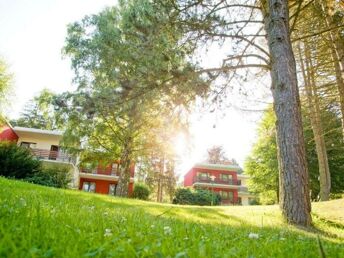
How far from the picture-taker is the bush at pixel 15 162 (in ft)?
58.6

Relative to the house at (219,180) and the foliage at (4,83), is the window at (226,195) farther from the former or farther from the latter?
the foliage at (4,83)

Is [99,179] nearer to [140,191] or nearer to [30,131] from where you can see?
[140,191]

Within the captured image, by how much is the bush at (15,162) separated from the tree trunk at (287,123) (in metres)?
15.4

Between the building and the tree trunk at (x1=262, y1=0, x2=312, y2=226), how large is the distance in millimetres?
26455

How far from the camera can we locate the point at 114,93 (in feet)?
29.1

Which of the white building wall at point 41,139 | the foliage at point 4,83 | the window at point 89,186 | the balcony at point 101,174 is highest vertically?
the foliage at point 4,83

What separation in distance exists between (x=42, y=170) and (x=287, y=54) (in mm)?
17412

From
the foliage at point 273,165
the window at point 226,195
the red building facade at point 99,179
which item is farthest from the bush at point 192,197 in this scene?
the window at point 226,195

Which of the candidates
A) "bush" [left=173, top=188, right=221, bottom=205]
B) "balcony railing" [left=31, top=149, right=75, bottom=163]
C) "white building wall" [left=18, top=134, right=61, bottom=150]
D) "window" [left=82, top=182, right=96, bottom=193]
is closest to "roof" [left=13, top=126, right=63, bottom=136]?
"white building wall" [left=18, top=134, right=61, bottom=150]

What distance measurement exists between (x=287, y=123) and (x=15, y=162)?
1607 centimetres

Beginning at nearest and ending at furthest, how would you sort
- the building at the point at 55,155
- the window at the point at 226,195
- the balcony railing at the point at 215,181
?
the building at the point at 55,155 < the window at the point at 226,195 < the balcony railing at the point at 215,181

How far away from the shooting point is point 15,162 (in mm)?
18172

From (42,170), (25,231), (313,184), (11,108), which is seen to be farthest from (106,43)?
(313,184)

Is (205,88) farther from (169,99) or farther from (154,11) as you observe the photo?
(154,11)
